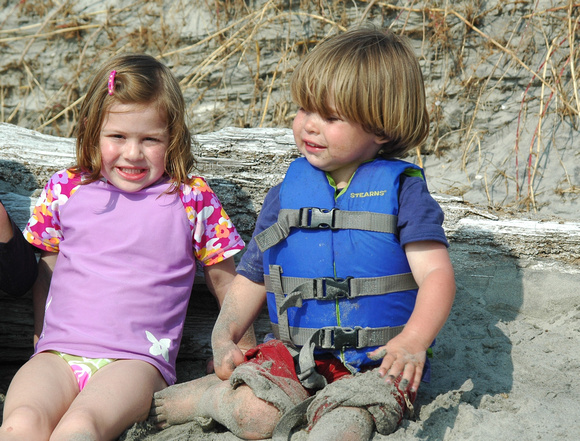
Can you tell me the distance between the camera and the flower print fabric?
282cm

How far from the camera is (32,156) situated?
137 inches

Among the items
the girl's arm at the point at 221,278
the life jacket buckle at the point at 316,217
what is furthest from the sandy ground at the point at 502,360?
the life jacket buckle at the point at 316,217

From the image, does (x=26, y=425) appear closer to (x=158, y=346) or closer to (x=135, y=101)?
(x=158, y=346)

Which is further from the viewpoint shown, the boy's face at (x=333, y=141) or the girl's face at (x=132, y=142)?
the girl's face at (x=132, y=142)

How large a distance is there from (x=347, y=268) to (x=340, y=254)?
6 centimetres

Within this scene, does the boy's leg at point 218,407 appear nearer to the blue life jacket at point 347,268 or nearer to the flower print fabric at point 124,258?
the flower print fabric at point 124,258

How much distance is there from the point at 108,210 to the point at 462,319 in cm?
187

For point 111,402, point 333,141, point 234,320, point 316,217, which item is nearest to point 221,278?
point 234,320

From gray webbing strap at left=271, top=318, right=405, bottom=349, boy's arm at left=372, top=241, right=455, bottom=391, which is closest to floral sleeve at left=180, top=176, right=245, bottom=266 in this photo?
gray webbing strap at left=271, top=318, right=405, bottom=349

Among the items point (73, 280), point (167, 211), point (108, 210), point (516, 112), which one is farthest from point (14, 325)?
point (516, 112)

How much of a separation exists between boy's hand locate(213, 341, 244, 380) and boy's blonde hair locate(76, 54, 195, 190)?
2.79ft

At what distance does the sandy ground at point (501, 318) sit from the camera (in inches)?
94.3

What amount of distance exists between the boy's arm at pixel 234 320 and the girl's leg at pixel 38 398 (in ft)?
2.02

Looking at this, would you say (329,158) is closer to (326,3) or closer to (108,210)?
(108,210)
